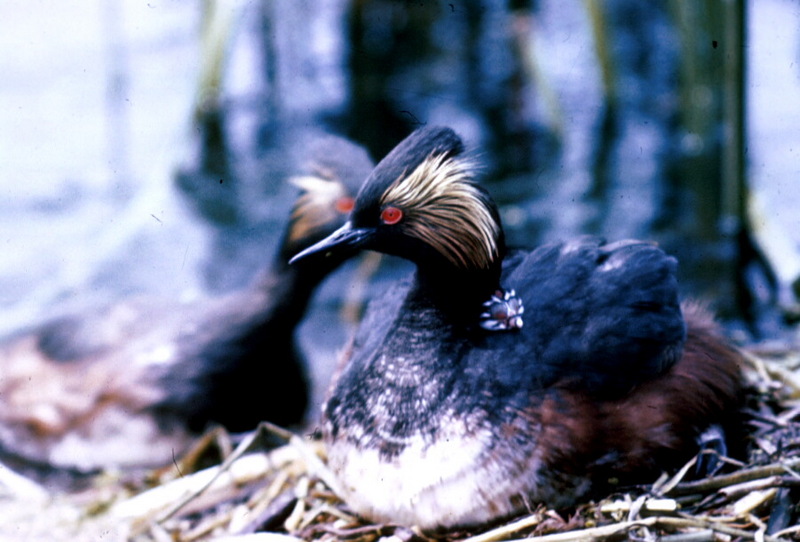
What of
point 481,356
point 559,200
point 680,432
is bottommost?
point 559,200

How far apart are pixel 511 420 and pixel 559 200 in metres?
5.91

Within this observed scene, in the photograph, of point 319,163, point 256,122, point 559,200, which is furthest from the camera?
point 256,122

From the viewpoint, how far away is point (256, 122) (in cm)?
1034

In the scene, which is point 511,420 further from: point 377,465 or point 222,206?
point 222,206

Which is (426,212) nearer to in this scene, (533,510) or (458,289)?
(458,289)

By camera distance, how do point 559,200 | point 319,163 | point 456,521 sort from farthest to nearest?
1. point 559,200
2. point 319,163
3. point 456,521


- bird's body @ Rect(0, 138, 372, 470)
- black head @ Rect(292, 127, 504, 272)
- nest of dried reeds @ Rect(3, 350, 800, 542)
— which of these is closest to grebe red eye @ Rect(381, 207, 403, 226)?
black head @ Rect(292, 127, 504, 272)

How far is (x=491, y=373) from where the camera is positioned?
3283 mm

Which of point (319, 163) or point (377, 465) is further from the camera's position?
point (319, 163)

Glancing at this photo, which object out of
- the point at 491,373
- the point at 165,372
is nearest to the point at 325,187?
the point at 165,372

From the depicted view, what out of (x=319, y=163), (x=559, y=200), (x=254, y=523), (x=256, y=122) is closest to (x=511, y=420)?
(x=254, y=523)

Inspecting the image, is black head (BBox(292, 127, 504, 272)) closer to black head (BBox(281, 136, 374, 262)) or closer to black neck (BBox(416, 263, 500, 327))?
black neck (BBox(416, 263, 500, 327))

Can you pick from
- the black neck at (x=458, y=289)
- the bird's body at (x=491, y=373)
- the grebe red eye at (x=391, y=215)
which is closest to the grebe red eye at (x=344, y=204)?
the bird's body at (x=491, y=373)

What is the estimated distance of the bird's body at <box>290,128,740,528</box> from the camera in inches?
124
